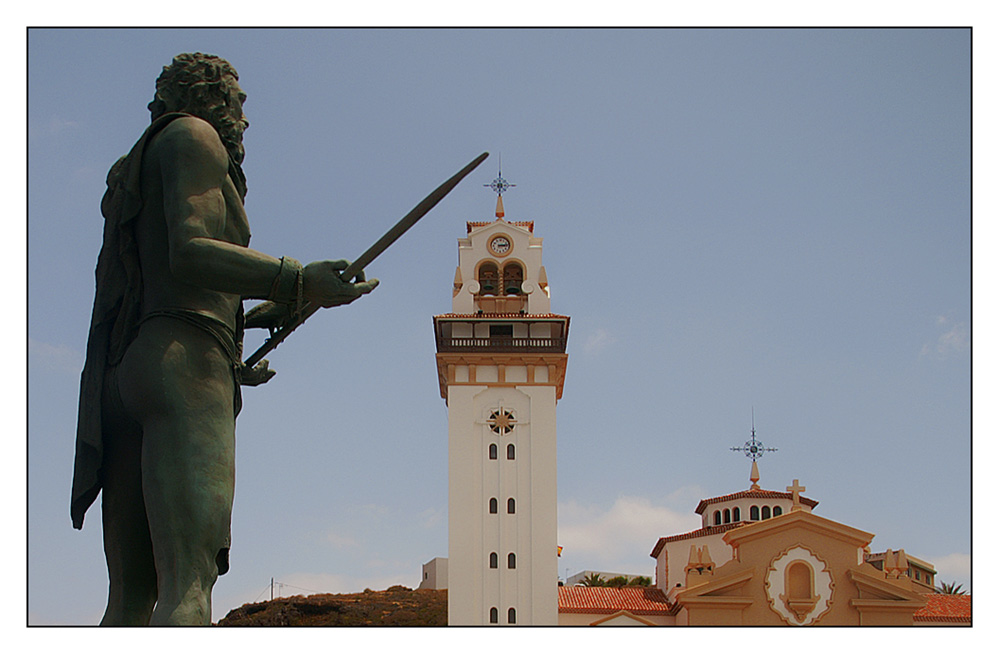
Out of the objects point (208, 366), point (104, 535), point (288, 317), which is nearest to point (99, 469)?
point (104, 535)

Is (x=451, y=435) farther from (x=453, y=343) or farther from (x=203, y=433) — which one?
(x=203, y=433)

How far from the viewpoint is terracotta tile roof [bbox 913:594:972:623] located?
44906 mm

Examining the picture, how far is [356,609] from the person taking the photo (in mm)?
50125

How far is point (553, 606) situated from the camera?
51.2 m

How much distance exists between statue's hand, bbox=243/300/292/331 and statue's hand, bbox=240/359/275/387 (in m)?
0.19

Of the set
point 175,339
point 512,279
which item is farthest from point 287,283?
point 512,279

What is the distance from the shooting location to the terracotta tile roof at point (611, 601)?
50138 millimetres

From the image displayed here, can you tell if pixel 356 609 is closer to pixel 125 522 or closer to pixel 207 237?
pixel 125 522

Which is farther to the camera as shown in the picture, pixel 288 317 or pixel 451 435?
pixel 451 435

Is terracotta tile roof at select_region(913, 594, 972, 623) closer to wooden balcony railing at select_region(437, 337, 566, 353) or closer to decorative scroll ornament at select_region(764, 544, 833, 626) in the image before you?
decorative scroll ornament at select_region(764, 544, 833, 626)

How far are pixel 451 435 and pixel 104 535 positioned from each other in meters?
50.0

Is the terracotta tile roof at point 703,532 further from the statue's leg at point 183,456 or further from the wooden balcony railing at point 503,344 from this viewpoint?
the statue's leg at point 183,456

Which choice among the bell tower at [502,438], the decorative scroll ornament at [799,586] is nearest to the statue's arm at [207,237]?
the decorative scroll ornament at [799,586]

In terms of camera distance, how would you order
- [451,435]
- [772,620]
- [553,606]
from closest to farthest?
[772,620]
[553,606]
[451,435]
